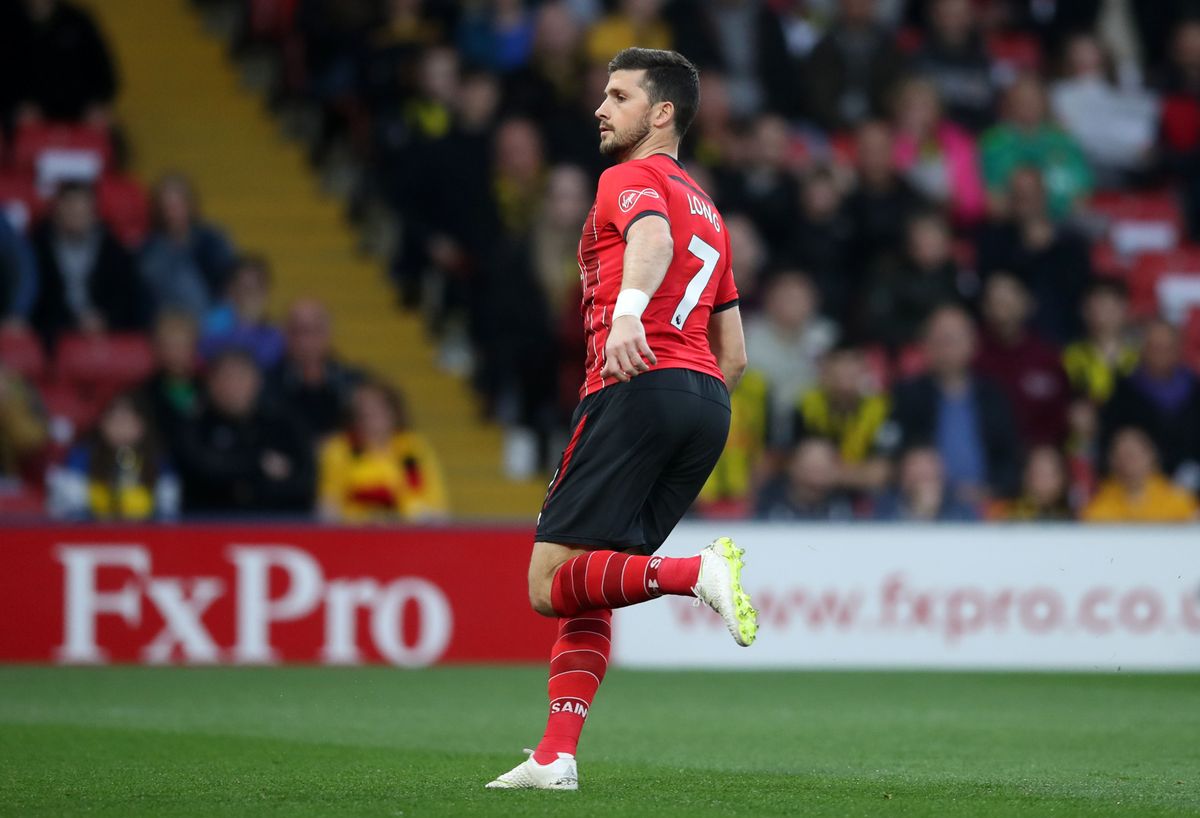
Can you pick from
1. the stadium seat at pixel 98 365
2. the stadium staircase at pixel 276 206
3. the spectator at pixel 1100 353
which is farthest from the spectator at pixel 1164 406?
the stadium seat at pixel 98 365

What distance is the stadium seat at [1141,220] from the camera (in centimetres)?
1575

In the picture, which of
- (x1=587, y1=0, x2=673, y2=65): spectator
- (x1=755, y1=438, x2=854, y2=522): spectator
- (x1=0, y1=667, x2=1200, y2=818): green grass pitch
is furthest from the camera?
(x1=587, y1=0, x2=673, y2=65): spectator

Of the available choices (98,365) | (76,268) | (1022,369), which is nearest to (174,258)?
(76,268)

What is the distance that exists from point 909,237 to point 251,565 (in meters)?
5.31

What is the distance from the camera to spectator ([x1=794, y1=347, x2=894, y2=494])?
1226 centimetres

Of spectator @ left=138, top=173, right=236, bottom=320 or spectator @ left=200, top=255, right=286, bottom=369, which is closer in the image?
spectator @ left=200, top=255, right=286, bottom=369

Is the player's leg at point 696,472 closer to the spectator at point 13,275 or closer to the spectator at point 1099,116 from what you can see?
the spectator at point 13,275

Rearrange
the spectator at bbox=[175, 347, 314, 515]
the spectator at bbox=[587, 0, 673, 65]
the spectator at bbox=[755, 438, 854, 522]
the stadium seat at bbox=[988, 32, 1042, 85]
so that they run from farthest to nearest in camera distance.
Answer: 1. the stadium seat at bbox=[988, 32, 1042, 85]
2. the spectator at bbox=[587, 0, 673, 65]
3. the spectator at bbox=[755, 438, 854, 522]
4. the spectator at bbox=[175, 347, 314, 515]

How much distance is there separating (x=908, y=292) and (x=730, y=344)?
761 centimetres

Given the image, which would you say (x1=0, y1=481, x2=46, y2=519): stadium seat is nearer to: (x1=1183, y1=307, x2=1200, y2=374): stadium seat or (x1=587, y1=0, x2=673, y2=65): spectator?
(x1=587, y1=0, x2=673, y2=65): spectator

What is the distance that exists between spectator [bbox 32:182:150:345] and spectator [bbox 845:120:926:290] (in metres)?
5.17

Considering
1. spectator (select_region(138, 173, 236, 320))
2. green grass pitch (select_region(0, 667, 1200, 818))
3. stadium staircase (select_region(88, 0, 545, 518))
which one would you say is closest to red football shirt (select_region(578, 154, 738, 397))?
green grass pitch (select_region(0, 667, 1200, 818))

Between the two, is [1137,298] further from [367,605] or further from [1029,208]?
[367,605]

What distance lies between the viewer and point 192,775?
6012 millimetres
